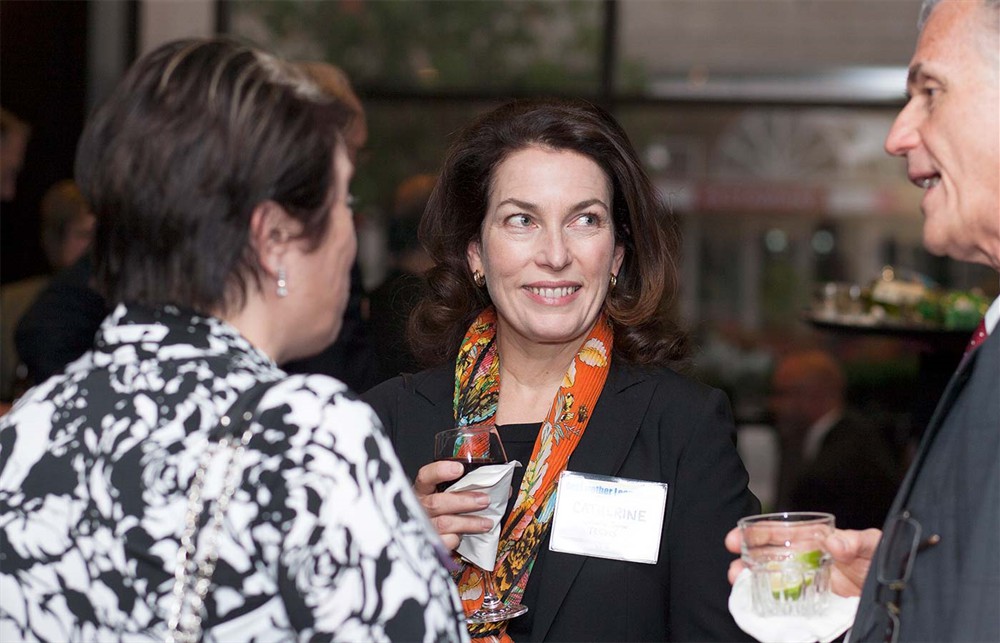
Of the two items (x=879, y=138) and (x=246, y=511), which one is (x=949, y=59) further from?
(x=879, y=138)

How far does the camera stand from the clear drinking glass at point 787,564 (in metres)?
1.66

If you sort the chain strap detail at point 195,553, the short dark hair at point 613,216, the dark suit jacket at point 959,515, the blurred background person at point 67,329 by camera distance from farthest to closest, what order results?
the blurred background person at point 67,329 < the short dark hair at point 613,216 < the dark suit jacket at point 959,515 < the chain strap detail at point 195,553

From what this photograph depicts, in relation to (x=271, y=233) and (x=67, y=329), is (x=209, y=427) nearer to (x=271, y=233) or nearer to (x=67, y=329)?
(x=271, y=233)

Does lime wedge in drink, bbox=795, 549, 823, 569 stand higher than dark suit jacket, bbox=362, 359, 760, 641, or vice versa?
lime wedge in drink, bbox=795, 549, 823, 569

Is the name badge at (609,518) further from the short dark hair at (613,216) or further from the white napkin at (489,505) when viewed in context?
the short dark hair at (613,216)

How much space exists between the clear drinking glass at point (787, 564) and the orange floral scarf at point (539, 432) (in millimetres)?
698

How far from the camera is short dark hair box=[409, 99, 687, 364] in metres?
2.64

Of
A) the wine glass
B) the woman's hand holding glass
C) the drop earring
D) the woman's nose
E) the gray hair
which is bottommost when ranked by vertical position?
the woman's hand holding glass

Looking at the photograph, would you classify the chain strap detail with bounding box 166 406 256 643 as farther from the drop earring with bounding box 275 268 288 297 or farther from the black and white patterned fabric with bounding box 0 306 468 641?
the drop earring with bounding box 275 268 288 297

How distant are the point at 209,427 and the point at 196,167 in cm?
31

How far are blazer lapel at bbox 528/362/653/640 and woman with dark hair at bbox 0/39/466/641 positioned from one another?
36.3 inches

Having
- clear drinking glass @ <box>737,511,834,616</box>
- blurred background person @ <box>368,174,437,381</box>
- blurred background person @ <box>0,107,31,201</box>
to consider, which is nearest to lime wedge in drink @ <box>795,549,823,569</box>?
clear drinking glass @ <box>737,511,834,616</box>

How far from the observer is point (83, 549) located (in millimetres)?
1324

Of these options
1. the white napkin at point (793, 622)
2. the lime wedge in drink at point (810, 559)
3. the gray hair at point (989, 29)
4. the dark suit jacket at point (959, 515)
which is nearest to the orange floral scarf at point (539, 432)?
the white napkin at point (793, 622)
